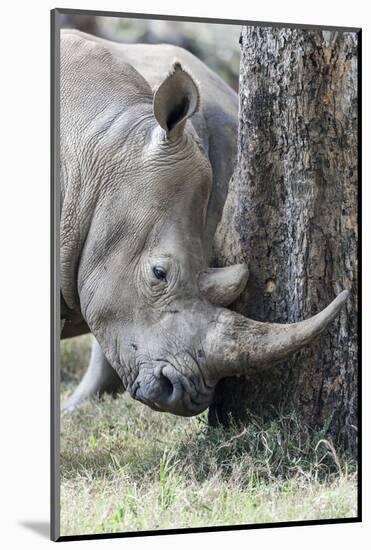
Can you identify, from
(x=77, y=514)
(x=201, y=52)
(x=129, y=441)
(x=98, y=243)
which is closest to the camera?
(x=77, y=514)

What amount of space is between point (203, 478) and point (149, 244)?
3.72 feet

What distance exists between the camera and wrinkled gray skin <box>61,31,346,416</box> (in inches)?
254

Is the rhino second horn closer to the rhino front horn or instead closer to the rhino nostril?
the rhino front horn

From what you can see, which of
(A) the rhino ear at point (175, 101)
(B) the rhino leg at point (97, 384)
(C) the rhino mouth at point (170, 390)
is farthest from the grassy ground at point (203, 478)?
(A) the rhino ear at point (175, 101)

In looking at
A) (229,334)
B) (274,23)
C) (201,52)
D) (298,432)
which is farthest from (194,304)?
(201,52)

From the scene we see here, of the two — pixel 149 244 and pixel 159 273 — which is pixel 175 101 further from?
pixel 159 273

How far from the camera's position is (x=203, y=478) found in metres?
6.72

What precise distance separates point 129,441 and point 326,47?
7.19ft

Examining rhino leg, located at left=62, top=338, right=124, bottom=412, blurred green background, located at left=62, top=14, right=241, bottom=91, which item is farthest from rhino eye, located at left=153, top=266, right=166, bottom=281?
rhino leg, located at left=62, top=338, right=124, bottom=412

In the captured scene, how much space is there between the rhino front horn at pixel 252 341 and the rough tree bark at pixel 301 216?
1.50 feet

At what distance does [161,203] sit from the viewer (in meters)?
6.64

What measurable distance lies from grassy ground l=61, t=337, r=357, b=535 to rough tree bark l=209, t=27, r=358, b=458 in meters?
0.16

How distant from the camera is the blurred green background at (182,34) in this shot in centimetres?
711

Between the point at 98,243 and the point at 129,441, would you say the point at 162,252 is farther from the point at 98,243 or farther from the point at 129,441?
the point at 129,441
